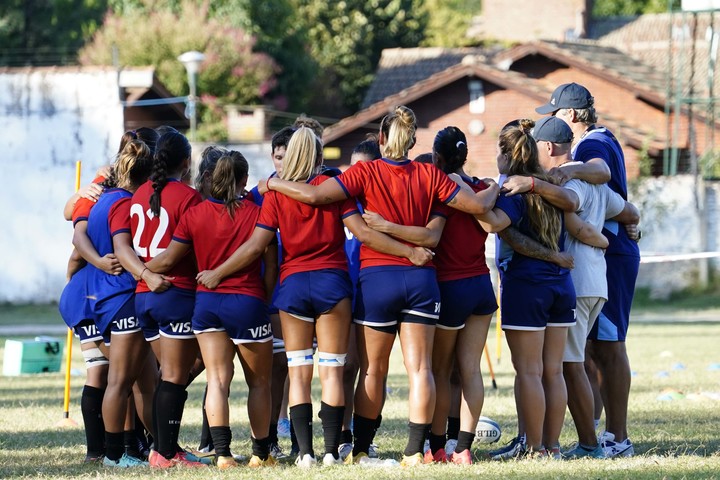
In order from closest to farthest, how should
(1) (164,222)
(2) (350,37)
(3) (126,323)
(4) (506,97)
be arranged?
(1) (164,222) → (3) (126,323) → (4) (506,97) → (2) (350,37)

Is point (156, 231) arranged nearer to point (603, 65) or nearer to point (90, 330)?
point (90, 330)

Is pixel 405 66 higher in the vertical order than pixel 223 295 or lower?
higher

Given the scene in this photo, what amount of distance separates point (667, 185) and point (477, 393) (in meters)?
20.1

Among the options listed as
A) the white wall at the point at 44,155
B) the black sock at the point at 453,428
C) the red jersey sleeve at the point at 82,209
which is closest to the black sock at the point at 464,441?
the black sock at the point at 453,428

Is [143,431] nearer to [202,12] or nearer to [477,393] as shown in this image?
[477,393]

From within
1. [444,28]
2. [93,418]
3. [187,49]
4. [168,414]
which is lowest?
[93,418]

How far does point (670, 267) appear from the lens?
25.5m

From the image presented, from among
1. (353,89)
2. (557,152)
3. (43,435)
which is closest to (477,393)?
(557,152)

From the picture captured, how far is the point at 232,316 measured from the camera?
6.84 m

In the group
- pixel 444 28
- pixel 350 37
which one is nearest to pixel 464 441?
pixel 350 37

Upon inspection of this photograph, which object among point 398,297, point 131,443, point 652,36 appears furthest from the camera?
point 652,36

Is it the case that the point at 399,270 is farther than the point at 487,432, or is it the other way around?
the point at 487,432

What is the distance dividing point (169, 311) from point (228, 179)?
2.90ft

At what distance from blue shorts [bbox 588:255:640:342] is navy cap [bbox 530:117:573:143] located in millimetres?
934
